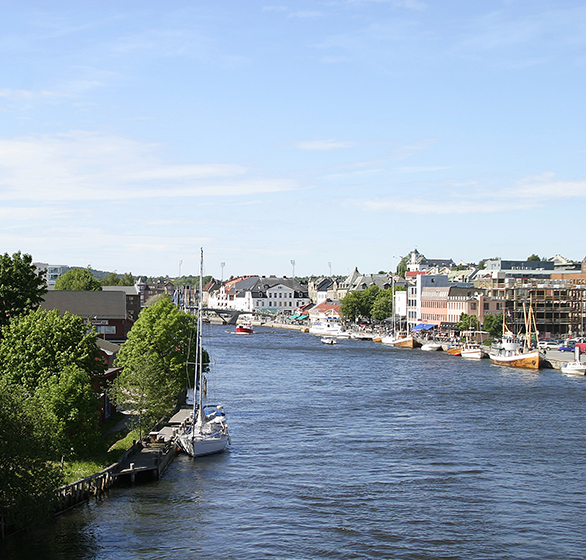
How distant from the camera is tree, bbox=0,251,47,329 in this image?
182ft

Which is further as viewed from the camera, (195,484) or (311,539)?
(195,484)

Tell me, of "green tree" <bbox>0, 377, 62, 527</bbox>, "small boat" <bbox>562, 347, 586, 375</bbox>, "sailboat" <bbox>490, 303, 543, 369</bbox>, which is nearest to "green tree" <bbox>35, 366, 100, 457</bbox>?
"green tree" <bbox>0, 377, 62, 527</bbox>

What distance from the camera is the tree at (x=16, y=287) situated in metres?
55.5

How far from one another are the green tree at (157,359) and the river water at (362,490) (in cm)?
423

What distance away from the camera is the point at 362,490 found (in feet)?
122

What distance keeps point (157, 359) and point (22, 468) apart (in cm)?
2437

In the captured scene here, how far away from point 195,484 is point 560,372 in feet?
206

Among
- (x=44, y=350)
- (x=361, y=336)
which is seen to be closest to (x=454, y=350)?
(x=361, y=336)

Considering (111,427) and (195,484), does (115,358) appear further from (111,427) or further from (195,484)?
(195,484)

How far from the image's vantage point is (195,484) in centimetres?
3850

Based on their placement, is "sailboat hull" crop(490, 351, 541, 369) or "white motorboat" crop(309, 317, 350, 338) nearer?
"sailboat hull" crop(490, 351, 541, 369)

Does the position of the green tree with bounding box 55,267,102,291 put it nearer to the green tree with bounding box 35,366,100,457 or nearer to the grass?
the grass

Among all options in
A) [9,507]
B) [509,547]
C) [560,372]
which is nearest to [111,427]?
[9,507]

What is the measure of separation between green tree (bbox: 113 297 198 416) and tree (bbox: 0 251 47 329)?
7.52 meters
